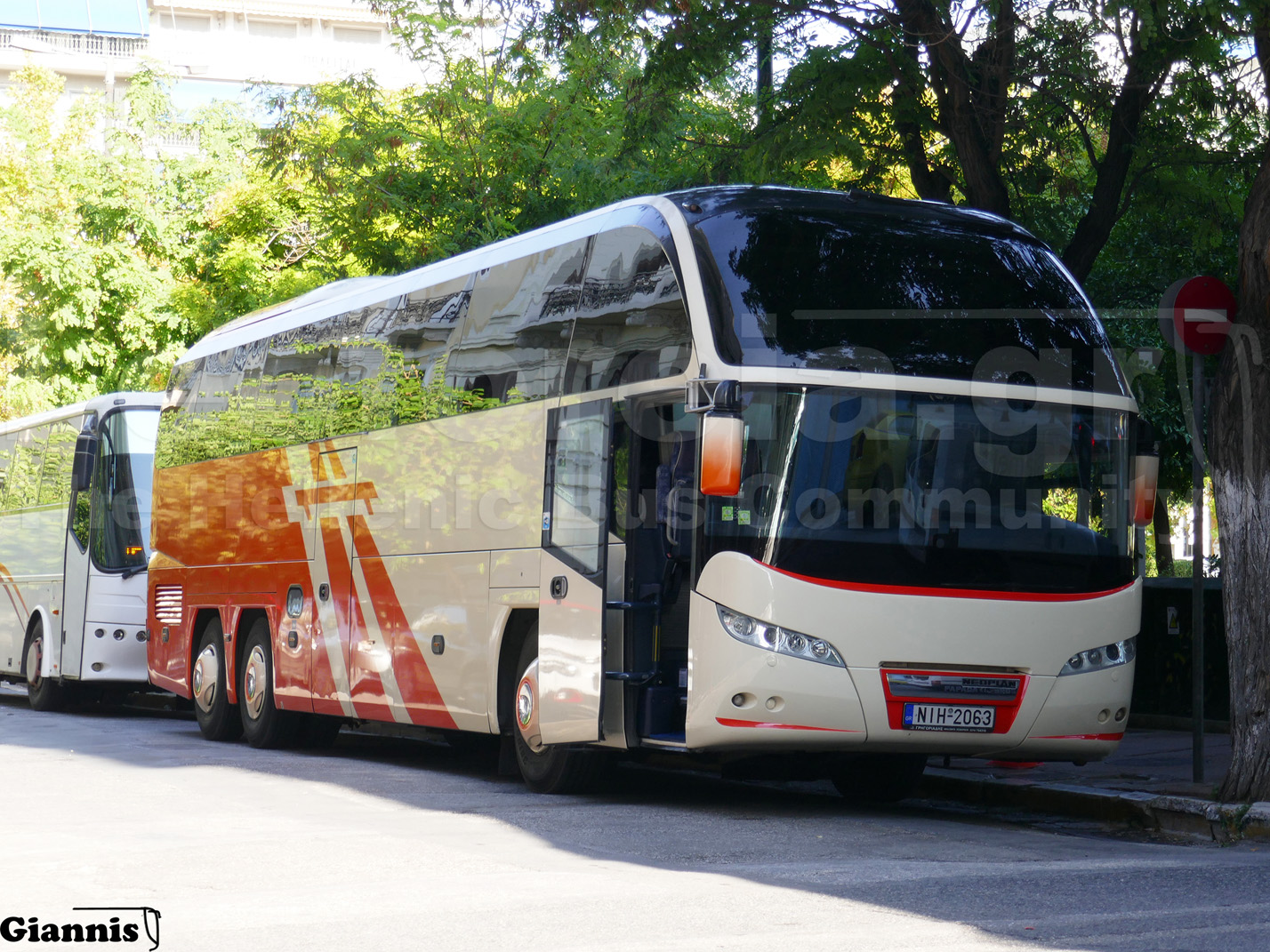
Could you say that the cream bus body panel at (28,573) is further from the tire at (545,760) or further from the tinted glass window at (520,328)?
the tire at (545,760)

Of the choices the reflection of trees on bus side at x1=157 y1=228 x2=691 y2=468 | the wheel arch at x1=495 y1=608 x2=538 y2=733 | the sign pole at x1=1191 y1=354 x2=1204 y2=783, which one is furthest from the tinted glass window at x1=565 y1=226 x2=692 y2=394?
the sign pole at x1=1191 y1=354 x2=1204 y2=783

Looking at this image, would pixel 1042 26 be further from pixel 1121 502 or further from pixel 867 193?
pixel 1121 502

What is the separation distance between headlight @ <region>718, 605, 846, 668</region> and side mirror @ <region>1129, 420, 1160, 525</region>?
229 cm

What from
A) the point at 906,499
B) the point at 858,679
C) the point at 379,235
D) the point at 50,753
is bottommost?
the point at 50,753

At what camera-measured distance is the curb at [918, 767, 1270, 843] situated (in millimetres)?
9555

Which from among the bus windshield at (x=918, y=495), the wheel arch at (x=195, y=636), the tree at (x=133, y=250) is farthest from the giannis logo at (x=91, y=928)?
the tree at (x=133, y=250)

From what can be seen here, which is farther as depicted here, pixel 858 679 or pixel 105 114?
pixel 105 114

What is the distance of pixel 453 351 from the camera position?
12.7 metres

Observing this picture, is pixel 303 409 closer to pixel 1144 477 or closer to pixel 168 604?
pixel 168 604

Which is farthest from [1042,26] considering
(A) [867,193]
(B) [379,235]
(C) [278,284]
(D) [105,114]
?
(D) [105,114]

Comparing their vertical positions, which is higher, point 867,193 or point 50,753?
point 867,193

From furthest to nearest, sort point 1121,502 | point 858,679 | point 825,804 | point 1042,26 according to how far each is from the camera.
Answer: point 1042,26, point 825,804, point 1121,502, point 858,679

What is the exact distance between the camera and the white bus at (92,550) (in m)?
20.5

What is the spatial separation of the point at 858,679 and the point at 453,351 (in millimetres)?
4528
